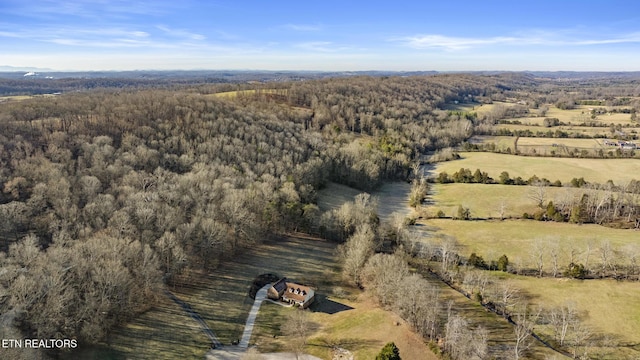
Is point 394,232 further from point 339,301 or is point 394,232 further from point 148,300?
point 148,300

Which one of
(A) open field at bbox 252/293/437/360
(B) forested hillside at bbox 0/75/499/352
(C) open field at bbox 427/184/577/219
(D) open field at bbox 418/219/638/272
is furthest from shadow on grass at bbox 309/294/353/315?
(C) open field at bbox 427/184/577/219

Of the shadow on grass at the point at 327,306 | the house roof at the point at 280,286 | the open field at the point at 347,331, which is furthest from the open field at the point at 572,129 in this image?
the house roof at the point at 280,286

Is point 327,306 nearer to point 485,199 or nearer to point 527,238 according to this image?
point 527,238

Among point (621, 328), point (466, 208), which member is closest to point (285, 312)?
point (621, 328)

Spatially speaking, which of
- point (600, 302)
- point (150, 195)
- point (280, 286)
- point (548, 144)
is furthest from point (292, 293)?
point (548, 144)

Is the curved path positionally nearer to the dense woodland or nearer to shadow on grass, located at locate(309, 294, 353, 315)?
shadow on grass, located at locate(309, 294, 353, 315)

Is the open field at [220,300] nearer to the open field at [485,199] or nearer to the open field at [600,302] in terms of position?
the open field at [600,302]
